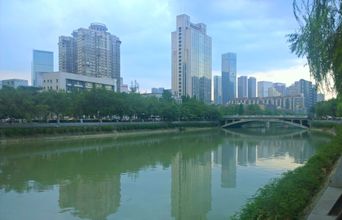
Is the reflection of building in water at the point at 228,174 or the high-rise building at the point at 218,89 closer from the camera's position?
the reflection of building in water at the point at 228,174

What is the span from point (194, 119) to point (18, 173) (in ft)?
211

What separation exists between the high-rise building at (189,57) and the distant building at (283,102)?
27075 mm

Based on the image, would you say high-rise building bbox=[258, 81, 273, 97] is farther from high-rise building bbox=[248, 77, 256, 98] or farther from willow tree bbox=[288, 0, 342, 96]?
willow tree bbox=[288, 0, 342, 96]

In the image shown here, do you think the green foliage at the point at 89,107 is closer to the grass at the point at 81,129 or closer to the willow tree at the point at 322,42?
the grass at the point at 81,129

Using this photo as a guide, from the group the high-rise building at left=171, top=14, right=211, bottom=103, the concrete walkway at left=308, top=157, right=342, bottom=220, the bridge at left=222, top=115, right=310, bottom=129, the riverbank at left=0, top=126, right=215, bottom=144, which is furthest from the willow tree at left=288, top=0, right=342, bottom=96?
the high-rise building at left=171, top=14, right=211, bottom=103

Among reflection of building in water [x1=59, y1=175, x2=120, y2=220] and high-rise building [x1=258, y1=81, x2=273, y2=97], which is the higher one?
high-rise building [x1=258, y1=81, x2=273, y2=97]

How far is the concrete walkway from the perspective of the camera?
610 cm

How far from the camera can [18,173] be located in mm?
18844

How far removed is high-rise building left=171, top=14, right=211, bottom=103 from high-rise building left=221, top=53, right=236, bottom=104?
3635 cm

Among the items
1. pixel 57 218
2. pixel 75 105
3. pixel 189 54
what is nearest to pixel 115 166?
pixel 57 218

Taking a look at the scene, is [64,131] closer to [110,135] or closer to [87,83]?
[110,135]

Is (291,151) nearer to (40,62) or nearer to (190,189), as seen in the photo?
(190,189)

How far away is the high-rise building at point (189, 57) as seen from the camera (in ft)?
341

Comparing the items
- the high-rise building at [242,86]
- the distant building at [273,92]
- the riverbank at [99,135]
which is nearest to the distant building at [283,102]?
the high-rise building at [242,86]
